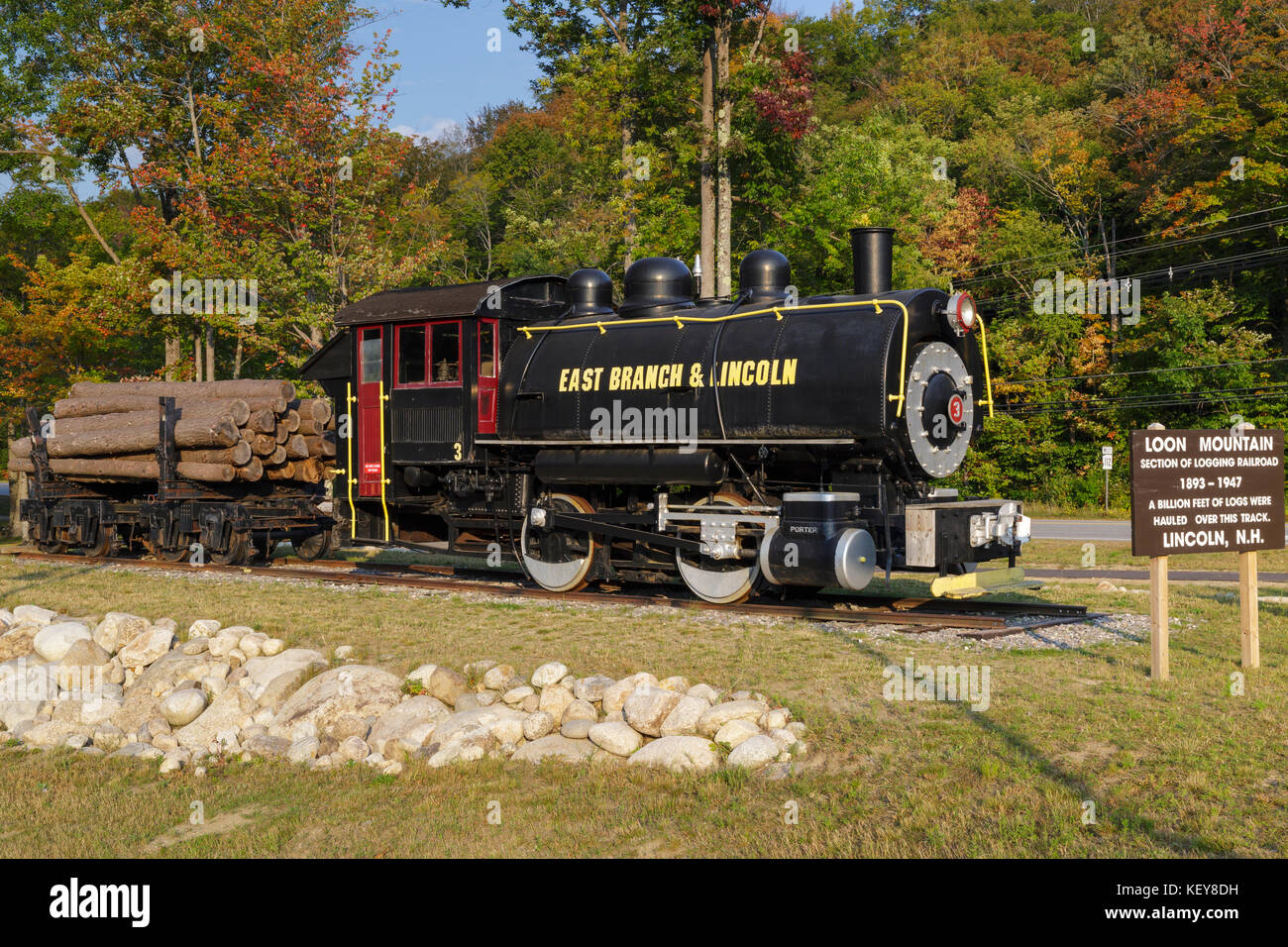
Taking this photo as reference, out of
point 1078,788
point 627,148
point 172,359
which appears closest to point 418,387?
point 1078,788

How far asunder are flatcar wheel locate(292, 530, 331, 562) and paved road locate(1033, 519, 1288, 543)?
1680cm

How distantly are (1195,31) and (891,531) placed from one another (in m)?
36.1

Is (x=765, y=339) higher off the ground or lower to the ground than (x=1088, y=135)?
lower

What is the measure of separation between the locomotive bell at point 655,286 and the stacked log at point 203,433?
6.76 metres

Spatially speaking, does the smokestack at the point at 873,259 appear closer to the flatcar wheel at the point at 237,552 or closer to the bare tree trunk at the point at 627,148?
the flatcar wheel at the point at 237,552

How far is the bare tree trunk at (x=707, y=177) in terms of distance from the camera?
25.3 m

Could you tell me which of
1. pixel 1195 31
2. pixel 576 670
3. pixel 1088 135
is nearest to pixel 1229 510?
pixel 576 670

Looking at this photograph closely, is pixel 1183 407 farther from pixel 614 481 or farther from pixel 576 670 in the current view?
pixel 576 670

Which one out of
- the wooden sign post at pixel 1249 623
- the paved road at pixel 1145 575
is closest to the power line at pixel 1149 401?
the paved road at pixel 1145 575

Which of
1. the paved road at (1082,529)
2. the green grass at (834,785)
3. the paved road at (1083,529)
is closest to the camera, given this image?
the green grass at (834,785)

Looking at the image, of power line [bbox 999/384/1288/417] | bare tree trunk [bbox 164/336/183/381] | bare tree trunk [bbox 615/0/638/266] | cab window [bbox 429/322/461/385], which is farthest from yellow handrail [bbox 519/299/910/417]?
power line [bbox 999/384/1288/417]

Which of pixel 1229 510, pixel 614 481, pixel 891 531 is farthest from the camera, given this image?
pixel 614 481

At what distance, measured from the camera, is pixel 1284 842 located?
234 inches

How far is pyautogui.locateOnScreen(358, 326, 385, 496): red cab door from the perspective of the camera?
16375 mm
